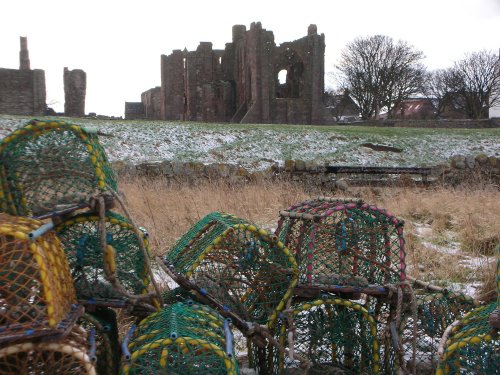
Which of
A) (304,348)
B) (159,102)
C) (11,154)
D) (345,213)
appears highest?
(159,102)

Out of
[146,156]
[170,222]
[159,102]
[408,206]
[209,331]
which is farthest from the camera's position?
[159,102]

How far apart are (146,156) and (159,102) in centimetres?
2461

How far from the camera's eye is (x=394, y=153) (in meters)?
15.5

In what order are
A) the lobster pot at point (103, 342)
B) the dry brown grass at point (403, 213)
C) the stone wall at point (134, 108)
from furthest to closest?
the stone wall at point (134, 108) < the dry brown grass at point (403, 213) < the lobster pot at point (103, 342)

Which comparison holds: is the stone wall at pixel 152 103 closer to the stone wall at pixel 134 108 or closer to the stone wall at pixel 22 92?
the stone wall at pixel 134 108

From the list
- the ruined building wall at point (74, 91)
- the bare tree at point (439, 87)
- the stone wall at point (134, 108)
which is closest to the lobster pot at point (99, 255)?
the ruined building wall at point (74, 91)

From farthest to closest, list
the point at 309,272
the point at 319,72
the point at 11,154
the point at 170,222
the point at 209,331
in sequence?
the point at 319,72, the point at 170,222, the point at 309,272, the point at 11,154, the point at 209,331

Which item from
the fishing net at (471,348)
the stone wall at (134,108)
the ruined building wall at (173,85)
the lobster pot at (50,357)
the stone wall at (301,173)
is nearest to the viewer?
the lobster pot at (50,357)

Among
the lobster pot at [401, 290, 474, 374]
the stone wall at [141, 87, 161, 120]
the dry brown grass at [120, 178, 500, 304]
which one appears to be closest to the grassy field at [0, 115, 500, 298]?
the dry brown grass at [120, 178, 500, 304]

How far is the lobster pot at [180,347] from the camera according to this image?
6.75 feet

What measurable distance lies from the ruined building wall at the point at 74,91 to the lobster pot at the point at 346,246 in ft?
89.4

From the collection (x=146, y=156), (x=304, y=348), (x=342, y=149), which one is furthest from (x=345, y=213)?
(x=342, y=149)

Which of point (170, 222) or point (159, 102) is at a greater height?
point (159, 102)

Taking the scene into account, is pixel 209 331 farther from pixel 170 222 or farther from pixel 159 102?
pixel 159 102
